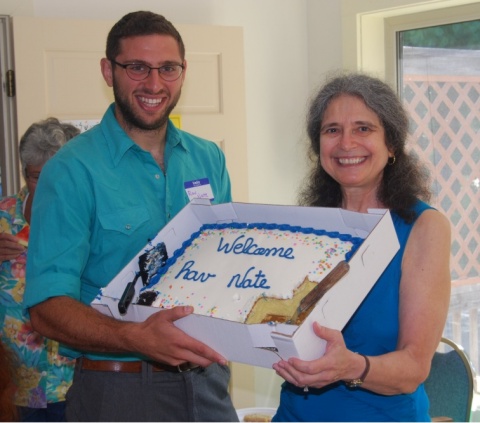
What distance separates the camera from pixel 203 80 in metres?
3.88

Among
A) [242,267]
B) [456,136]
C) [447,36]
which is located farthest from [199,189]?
[447,36]

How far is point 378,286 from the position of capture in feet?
5.24

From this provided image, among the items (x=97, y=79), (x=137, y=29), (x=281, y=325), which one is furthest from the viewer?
(x=97, y=79)

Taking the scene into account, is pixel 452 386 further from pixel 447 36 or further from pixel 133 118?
pixel 447 36

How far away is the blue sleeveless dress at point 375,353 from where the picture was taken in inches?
62.2

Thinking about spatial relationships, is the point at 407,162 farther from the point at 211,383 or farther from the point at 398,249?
the point at 211,383

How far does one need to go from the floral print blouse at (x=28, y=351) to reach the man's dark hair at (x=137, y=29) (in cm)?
99

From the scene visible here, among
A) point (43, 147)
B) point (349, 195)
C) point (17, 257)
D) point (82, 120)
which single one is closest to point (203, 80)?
point (82, 120)

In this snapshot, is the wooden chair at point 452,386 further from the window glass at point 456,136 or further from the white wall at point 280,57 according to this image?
the white wall at point 280,57

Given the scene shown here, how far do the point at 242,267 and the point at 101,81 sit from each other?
7.62 ft

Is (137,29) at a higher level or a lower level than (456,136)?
higher

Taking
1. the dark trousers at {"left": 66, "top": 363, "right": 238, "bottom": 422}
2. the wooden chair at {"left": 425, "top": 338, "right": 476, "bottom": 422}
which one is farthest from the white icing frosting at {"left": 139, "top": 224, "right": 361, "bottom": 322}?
the wooden chair at {"left": 425, "top": 338, "right": 476, "bottom": 422}

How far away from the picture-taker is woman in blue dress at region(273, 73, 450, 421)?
1455mm

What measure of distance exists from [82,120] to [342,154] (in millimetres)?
2139
